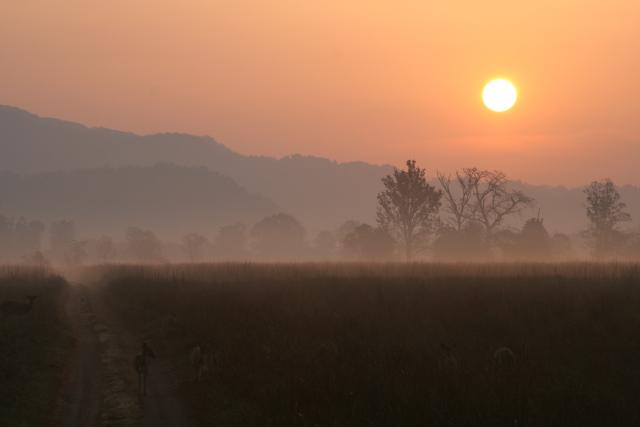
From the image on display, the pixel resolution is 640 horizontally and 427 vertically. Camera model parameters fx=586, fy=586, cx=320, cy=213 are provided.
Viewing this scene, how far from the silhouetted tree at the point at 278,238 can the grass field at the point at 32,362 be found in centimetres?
11594

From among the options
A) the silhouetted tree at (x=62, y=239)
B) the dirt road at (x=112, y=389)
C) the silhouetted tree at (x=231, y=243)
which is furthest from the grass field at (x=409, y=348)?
the silhouetted tree at (x=62, y=239)

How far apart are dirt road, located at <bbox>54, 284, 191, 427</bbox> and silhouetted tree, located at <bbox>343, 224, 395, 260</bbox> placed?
57.1 m

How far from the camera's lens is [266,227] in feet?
477

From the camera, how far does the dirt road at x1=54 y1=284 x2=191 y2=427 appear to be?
11.5 metres

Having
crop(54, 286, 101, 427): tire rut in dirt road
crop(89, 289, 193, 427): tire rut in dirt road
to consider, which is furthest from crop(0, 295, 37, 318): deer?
crop(89, 289, 193, 427): tire rut in dirt road

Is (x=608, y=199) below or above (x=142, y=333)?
above

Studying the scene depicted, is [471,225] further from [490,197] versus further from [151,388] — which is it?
[151,388]

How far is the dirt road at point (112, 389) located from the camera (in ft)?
37.6

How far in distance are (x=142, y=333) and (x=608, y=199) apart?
6321 centimetres

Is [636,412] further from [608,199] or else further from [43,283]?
[608,199]

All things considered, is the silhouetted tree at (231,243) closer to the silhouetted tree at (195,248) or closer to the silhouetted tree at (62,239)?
the silhouetted tree at (195,248)

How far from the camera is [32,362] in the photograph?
1553 centimetres

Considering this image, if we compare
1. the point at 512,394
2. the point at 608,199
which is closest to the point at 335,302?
the point at 512,394

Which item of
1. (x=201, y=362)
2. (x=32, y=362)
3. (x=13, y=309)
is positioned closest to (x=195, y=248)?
(x=13, y=309)
